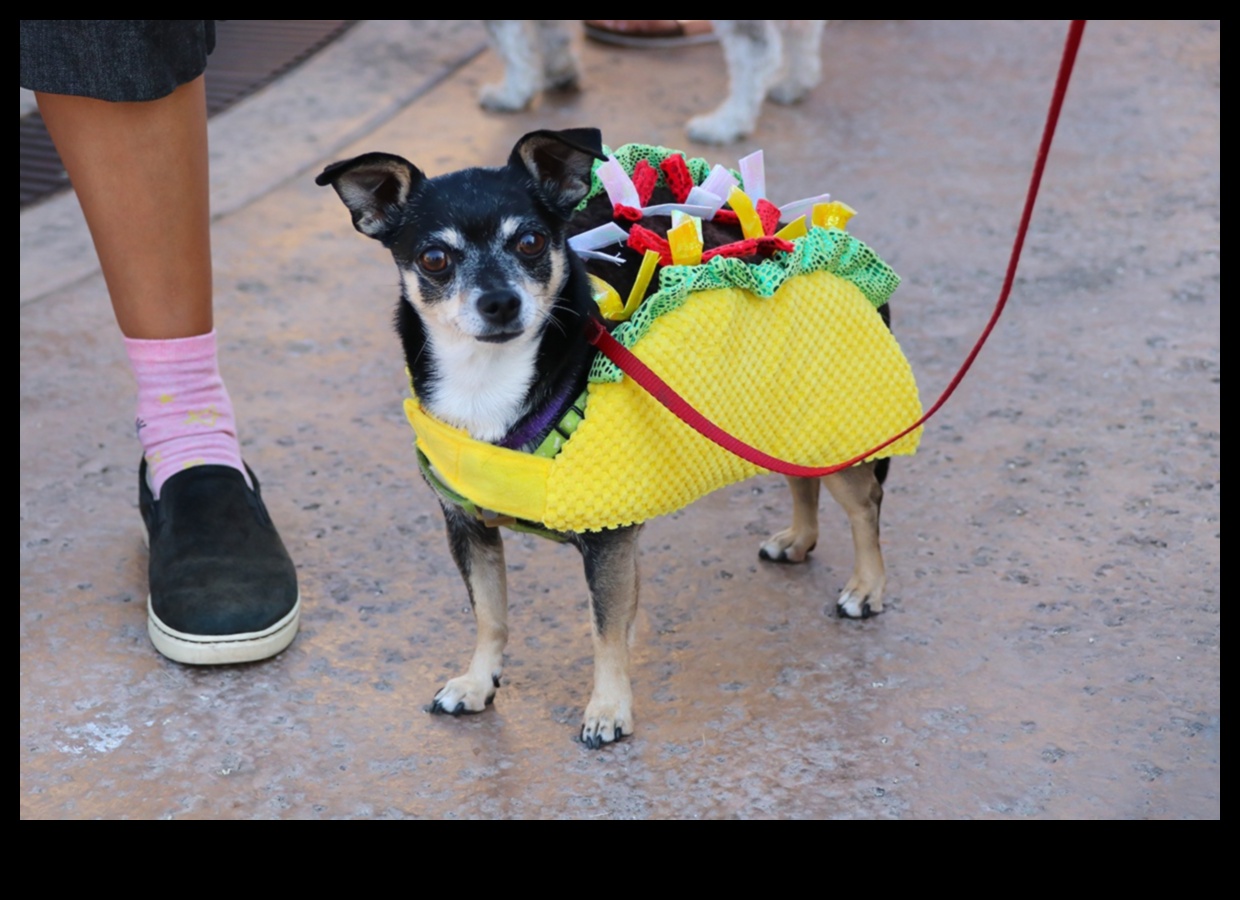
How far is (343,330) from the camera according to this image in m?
3.45

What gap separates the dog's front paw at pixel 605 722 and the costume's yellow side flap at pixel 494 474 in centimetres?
36

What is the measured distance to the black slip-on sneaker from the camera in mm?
2309

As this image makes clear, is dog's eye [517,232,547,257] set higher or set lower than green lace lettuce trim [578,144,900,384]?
higher

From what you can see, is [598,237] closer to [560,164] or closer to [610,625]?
[560,164]

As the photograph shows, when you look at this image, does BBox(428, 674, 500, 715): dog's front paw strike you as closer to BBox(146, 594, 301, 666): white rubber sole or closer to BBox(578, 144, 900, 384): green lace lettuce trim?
BBox(146, 594, 301, 666): white rubber sole

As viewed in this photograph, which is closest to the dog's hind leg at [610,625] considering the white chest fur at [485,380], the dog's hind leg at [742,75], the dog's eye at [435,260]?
the white chest fur at [485,380]

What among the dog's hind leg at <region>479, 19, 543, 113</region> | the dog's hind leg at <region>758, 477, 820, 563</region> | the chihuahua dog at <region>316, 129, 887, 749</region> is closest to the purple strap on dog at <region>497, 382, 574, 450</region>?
the chihuahua dog at <region>316, 129, 887, 749</region>

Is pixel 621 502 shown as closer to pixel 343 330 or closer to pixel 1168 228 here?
pixel 343 330

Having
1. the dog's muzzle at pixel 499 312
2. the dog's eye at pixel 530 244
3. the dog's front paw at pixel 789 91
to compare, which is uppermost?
the dog's eye at pixel 530 244

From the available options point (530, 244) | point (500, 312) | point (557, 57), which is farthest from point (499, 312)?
point (557, 57)

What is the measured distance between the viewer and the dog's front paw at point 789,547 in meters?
2.59

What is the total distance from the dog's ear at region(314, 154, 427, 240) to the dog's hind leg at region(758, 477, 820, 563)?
96 centimetres

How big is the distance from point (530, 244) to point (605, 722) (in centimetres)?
77

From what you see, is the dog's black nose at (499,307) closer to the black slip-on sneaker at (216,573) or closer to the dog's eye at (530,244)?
the dog's eye at (530,244)
